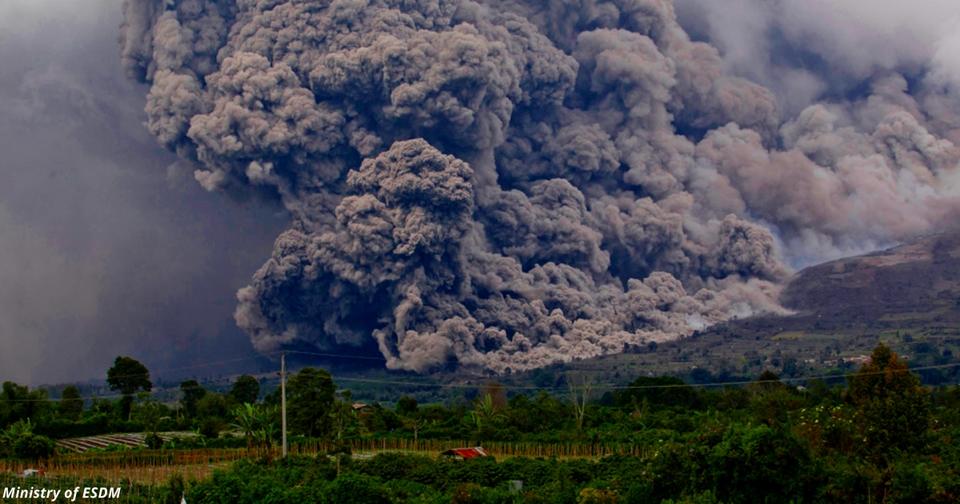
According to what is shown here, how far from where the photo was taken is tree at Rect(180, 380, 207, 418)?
189ft

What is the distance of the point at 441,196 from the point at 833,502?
47.0m

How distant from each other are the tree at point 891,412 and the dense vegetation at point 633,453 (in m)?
0.03

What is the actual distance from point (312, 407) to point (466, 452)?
28.5 ft

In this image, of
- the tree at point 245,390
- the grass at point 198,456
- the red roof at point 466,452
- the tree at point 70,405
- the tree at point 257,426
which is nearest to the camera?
the grass at point 198,456

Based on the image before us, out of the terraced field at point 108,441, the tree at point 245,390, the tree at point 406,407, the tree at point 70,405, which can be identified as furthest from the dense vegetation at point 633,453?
the tree at point 245,390

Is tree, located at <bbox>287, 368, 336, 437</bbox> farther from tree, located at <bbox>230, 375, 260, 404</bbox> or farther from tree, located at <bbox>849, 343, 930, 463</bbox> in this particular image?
tree, located at <bbox>849, 343, 930, 463</bbox>

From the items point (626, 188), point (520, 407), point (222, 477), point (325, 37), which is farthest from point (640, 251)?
point (222, 477)

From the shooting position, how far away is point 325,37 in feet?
242

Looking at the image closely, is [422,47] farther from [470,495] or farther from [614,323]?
[470,495]

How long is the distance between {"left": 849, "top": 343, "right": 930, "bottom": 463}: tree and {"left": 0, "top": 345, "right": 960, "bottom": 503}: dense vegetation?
1.2 inches

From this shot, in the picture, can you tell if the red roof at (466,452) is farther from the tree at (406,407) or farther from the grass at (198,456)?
the tree at (406,407)

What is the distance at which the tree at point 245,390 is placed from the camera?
201 ft

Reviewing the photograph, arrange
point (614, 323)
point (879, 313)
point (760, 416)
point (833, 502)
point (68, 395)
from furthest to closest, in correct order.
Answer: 1. point (879, 313)
2. point (614, 323)
3. point (68, 395)
4. point (760, 416)
5. point (833, 502)

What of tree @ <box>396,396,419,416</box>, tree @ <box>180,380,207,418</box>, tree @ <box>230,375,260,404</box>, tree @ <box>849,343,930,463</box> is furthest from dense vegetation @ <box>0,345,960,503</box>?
tree @ <box>230,375,260,404</box>
